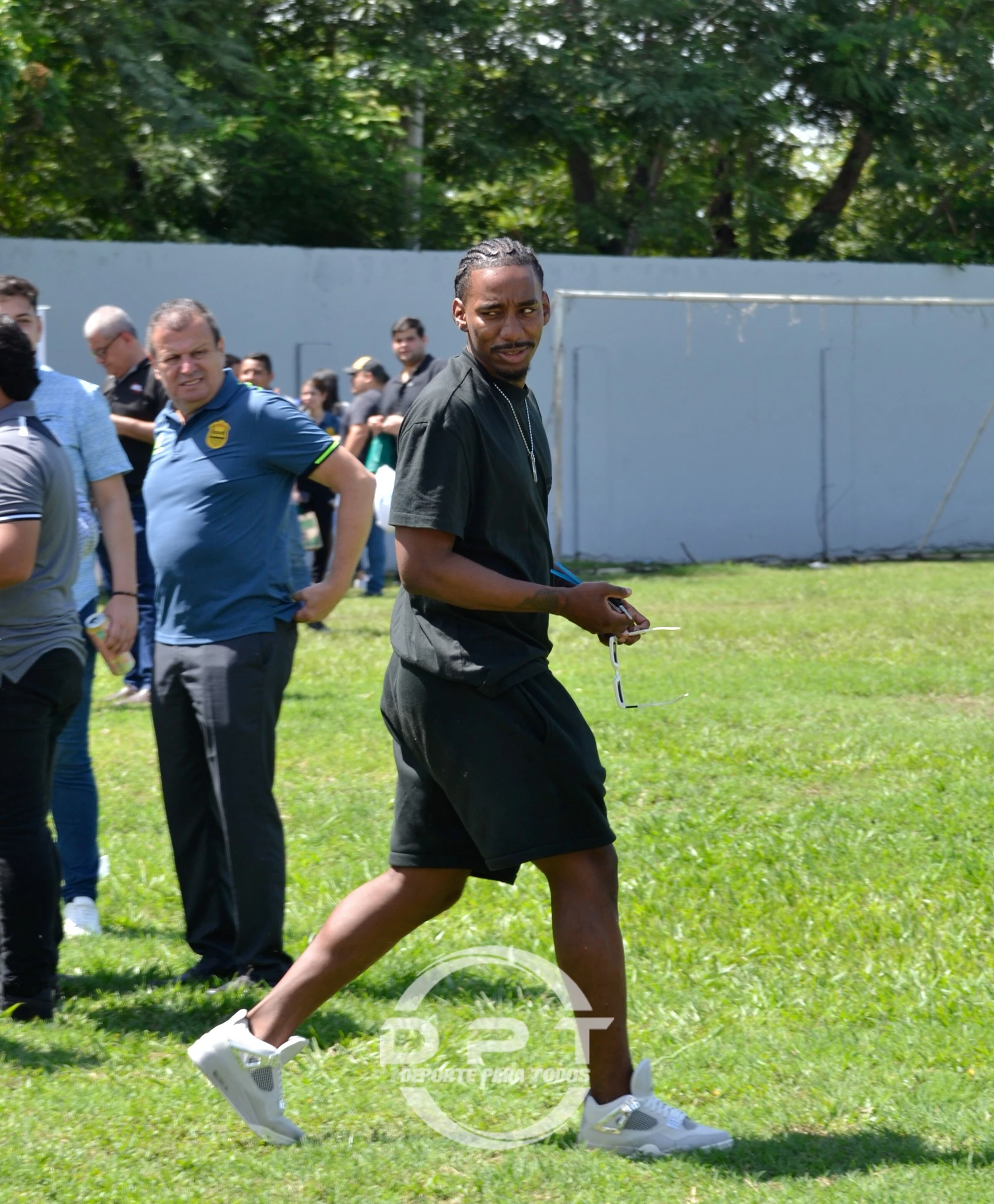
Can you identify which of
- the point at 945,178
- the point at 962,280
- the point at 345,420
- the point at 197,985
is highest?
the point at 945,178

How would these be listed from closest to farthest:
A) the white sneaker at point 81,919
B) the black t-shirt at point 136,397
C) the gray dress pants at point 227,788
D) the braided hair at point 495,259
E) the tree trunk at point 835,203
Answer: the braided hair at point 495,259
the gray dress pants at point 227,788
the white sneaker at point 81,919
the black t-shirt at point 136,397
the tree trunk at point 835,203

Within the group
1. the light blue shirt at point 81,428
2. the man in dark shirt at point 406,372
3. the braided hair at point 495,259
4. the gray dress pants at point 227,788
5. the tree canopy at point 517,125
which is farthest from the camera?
the tree canopy at point 517,125

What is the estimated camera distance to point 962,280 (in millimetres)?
20156

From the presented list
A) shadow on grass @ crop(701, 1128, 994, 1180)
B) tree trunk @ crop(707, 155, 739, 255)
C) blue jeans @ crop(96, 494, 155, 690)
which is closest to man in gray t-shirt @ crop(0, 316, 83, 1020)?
shadow on grass @ crop(701, 1128, 994, 1180)

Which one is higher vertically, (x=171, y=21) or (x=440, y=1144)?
(x=171, y=21)

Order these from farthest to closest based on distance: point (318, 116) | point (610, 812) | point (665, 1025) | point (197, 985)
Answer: point (318, 116) < point (610, 812) < point (197, 985) < point (665, 1025)

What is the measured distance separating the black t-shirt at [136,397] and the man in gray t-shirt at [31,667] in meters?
4.03

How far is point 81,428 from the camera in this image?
511cm

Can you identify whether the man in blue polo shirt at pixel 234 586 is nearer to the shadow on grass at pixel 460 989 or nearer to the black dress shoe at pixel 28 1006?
the shadow on grass at pixel 460 989

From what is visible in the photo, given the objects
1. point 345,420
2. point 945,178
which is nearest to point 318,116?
point 345,420

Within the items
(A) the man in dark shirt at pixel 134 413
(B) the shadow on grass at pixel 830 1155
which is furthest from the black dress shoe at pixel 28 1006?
(A) the man in dark shirt at pixel 134 413

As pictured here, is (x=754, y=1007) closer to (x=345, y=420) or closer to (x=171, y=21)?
(x=345, y=420)

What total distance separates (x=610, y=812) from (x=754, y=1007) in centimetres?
206

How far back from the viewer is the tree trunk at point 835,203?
2409 centimetres
